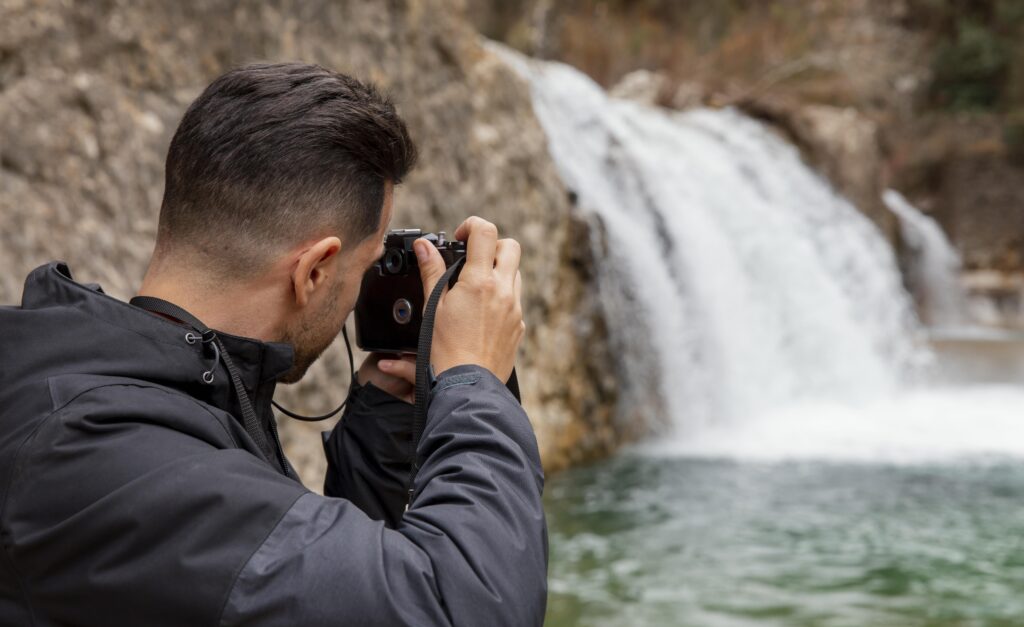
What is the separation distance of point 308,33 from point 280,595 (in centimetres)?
369

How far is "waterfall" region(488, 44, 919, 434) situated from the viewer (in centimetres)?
684

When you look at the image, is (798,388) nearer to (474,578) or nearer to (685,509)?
(685,509)

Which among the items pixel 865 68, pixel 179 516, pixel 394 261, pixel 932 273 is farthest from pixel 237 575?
pixel 865 68

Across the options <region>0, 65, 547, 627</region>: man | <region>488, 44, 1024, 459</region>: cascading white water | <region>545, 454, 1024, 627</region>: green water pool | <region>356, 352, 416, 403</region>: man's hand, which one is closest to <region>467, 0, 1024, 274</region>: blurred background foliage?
<region>488, 44, 1024, 459</region>: cascading white water

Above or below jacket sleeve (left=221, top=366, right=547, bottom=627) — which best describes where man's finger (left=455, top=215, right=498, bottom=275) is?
above

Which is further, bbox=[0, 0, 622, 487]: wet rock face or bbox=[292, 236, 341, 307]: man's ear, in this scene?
bbox=[0, 0, 622, 487]: wet rock face

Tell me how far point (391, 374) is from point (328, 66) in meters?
2.82

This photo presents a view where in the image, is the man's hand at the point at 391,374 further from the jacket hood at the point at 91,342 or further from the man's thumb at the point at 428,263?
the jacket hood at the point at 91,342

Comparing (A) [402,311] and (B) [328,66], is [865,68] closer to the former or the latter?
(B) [328,66]

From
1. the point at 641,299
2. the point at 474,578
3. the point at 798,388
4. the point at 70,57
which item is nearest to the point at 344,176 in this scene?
the point at 474,578

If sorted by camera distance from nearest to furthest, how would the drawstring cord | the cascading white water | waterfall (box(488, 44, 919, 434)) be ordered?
the drawstring cord → the cascading white water → waterfall (box(488, 44, 919, 434))

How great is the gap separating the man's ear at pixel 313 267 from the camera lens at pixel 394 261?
19cm

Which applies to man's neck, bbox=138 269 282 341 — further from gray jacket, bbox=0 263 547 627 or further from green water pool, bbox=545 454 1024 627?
green water pool, bbox=545 454 1024 627

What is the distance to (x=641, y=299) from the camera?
6.64 m
